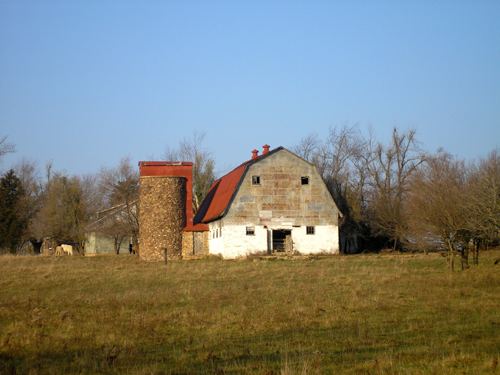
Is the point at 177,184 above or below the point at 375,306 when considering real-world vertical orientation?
above

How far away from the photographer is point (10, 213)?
64062 millimetres

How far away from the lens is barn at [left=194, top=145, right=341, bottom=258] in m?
43.7

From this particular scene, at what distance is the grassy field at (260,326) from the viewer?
10109 mm

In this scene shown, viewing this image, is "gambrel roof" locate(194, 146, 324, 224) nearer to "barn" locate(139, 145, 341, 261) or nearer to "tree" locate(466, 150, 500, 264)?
"barn" locate(139, 145, 341, 261)

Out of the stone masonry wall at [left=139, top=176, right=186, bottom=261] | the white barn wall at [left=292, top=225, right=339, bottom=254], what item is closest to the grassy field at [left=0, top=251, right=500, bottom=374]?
the white barn wall at [left=292, top=225, right=339, bottom=254]

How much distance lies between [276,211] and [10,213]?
3029cm

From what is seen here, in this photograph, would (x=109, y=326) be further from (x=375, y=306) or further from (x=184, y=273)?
(x=184, y=273)

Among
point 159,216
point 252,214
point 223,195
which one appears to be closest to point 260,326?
point 252,214

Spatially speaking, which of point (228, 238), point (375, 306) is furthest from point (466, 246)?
point (228, 238)

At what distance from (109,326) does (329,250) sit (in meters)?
31.5

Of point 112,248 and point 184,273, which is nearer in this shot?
point 184,273

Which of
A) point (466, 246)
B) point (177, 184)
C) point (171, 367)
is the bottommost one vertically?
point (171, 367)

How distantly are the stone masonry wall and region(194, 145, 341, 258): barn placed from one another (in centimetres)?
316

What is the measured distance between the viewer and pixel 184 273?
28469mm
